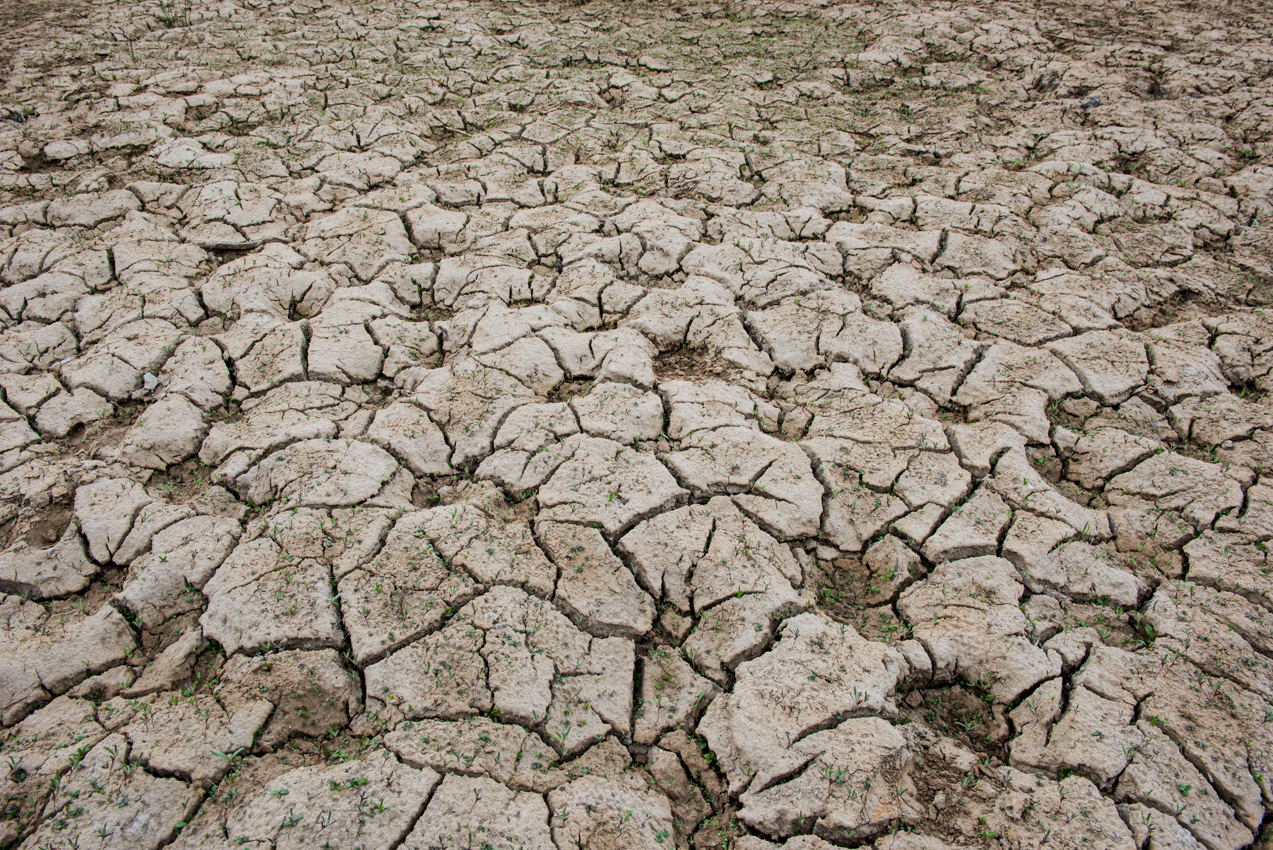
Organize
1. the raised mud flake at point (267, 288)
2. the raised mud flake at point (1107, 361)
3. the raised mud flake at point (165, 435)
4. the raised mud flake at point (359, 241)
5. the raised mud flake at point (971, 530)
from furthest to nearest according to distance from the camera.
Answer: the raised mud flake at point (359, 241) < the raised mud flake at point (267, 288) < the raised mud flake at point (1107, 361) < the raised mud flake at point (165, 435) < the raised mud flake at point (971, 530)

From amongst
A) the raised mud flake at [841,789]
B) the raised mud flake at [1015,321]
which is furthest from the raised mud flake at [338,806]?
the raised mud flake at [1015,321]

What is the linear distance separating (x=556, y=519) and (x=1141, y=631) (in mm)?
1818

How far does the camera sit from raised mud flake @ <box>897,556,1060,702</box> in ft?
5.88

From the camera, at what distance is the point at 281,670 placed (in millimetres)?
1768

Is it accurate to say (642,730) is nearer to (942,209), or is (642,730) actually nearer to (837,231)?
(837,231)

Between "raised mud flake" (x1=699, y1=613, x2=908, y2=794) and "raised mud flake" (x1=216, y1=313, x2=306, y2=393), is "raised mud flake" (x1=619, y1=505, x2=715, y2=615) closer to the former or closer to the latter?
"raised mud flake" (x1=699, y1=613, x2=908, y2=794)

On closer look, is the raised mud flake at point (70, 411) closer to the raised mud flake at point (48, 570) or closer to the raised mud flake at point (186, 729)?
the raised mud flake at point (48, 570)

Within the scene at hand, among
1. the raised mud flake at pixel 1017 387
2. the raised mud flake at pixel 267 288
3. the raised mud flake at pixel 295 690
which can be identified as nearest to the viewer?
the raised mud flake at pixel 295 690

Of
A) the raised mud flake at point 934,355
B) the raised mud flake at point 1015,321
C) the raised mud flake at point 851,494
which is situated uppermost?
the raised mud flake at point 1015,321

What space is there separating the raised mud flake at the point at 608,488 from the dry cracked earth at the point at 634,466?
0.01 meters

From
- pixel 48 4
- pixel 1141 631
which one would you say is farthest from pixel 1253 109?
pixel 48 4

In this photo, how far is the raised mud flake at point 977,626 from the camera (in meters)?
1.79

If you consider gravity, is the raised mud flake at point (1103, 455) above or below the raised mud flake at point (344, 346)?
below

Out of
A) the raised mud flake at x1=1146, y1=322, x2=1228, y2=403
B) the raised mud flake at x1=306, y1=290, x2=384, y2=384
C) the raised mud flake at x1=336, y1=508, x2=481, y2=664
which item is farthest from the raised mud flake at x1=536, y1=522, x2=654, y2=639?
the raised mud flake at x1=1146, y1=322, x2=1228, y2=403
